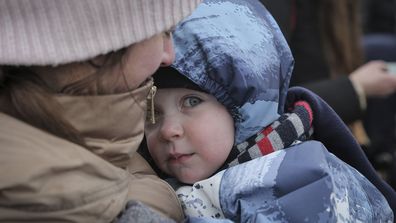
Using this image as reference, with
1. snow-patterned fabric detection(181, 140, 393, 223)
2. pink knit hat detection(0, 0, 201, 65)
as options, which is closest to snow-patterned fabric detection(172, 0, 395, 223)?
snow-patterned fabric detection(181, 140, 393, 223)

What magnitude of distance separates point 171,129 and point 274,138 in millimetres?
222

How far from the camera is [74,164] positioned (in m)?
0.93

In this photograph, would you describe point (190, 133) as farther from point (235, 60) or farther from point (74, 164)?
point (74, 164)

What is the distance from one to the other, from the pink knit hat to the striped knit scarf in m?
0.50

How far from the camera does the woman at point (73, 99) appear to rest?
0.91 metres

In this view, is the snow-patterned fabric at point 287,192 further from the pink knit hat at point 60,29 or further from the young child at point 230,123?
the pink knit hat at point 60,29

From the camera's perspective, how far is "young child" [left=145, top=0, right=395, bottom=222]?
4.20 feet

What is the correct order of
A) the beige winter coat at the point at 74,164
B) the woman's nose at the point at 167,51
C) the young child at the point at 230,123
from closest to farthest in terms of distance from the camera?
the beige winter coat at the point at 74,164 < the woman's nose at the point at 167,51 < the young child at the point at 230,123

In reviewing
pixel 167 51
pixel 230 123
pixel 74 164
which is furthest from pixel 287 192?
pixel 74 164

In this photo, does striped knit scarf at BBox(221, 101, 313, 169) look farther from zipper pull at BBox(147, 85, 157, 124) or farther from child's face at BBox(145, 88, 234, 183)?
zipper pull at BBox(147, 85, 157, 124)

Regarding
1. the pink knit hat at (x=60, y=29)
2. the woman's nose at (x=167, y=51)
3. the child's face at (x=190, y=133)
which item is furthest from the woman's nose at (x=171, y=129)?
the pink knit hat at (x=60, y=29)

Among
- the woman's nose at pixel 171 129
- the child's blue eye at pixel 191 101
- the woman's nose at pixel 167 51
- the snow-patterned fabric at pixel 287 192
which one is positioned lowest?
the snow-patterned fabric at pixel 287 192

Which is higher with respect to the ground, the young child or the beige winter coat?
the beige winter coat

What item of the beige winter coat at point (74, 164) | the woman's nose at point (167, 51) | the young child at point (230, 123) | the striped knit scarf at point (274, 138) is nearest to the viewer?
the beige winter coat at point (74, 164)
